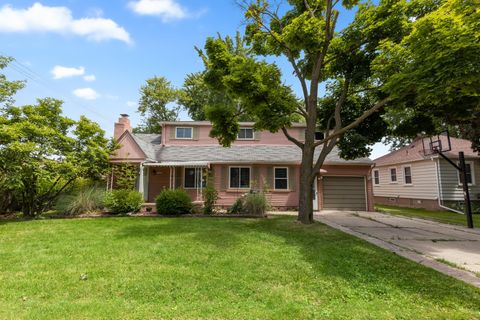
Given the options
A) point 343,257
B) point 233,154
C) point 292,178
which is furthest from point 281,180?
point 343,257

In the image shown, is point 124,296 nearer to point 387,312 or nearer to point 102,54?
point 387,312

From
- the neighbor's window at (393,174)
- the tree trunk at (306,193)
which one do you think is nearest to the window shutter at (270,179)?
the tree trunk at (306,193)

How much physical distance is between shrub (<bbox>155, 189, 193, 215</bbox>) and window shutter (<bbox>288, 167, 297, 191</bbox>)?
242 inches

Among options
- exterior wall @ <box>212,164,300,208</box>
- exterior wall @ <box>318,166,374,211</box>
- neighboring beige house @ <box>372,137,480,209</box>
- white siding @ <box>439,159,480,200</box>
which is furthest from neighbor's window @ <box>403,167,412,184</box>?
exterior wall @ <box>212,164,300,208</box>

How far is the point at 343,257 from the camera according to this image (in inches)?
198

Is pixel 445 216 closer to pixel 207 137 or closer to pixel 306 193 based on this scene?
pixel 306 193

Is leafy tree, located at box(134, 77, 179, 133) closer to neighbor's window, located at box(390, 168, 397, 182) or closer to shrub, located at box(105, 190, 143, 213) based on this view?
shrub, located at box(105, 190, 143, 213)

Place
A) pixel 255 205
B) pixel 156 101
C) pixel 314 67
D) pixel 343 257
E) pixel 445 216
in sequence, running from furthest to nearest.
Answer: pixel 156 101 → pixel 445 216 → pixel 255 205 → pixel 314 67 → pixel 343 257

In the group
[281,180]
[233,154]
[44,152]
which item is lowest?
[281,180]

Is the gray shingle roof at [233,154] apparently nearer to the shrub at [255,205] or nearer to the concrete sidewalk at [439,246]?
the shrub at [255,205]

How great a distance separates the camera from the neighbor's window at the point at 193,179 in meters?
15.0

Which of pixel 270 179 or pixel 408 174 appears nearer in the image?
pixel 270 179

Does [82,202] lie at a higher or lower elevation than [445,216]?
higher

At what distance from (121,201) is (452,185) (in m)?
18.6
